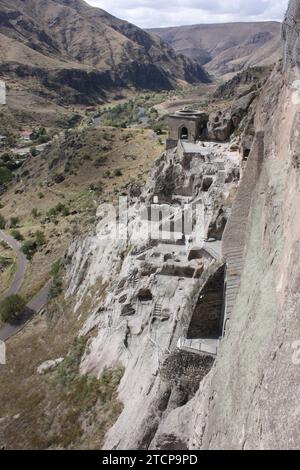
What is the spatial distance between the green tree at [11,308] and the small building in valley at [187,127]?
61.0ft

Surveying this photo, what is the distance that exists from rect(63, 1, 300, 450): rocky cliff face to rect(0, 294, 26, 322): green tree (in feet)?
32.6

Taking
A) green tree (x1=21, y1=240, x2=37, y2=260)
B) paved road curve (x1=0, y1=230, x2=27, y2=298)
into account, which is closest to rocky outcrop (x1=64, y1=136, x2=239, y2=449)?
paved road curve (x1=0, y1=230, x2=27, y2=298)

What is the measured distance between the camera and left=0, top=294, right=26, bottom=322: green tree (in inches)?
1416

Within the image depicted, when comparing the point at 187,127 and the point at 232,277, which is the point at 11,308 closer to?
the point at 187,127

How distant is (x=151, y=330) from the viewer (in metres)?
18.1

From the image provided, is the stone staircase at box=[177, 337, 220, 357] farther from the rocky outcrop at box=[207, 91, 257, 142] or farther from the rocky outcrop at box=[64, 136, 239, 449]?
the rocky outcrop at box=[207, 91, 257, 142]

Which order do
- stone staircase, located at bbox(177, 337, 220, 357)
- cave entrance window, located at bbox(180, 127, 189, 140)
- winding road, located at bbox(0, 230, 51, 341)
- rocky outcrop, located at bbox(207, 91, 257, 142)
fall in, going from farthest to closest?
1. cave entrance window, located at bbox(180, 127, 189, 140)
2. rocky outcrop, located at bbox(207, 91, 257, 142)
3. winding road, located at bbox(0, 230, 51, 341)
4. stone staircase, located at bbox(177, 337, 220, 357)

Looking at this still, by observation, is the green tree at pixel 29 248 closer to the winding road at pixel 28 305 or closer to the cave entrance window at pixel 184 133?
the winding road at pixel 28 305

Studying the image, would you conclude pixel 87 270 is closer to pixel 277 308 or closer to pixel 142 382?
pixel 142 382

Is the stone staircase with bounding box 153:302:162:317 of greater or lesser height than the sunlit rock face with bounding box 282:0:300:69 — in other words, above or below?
below

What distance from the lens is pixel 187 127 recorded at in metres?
39.2

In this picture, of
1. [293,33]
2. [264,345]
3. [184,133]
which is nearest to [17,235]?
[184,133]
